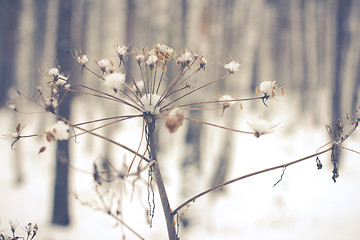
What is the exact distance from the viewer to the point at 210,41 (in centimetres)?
645

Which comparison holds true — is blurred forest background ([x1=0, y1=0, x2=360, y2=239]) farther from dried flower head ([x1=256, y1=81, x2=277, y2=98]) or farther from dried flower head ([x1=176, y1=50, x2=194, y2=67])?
dried flower head ([x1=256, y1=81, x2=277, y2=98])

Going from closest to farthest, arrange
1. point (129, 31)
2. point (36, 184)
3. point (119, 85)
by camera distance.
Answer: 1. point (119, 85)
2. point (36, 184)
3. point (129, 31)

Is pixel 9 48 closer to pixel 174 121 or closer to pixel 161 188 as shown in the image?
pixel 161 188

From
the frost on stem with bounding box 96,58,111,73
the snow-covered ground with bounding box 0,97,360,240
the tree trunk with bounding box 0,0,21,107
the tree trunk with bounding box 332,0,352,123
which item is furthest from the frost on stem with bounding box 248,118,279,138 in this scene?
the tree trunk with bounding box 0,0,21,107

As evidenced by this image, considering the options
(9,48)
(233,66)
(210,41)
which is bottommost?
(233,66)

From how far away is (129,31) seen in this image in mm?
10016

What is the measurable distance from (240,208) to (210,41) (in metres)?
4.22

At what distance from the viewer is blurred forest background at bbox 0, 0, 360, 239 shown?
201 inches

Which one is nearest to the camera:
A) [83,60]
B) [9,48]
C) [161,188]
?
Answer: [161,188]

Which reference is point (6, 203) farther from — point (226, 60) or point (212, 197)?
point (226, 60)

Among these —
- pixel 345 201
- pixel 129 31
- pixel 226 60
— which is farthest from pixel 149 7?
pixel 226 60

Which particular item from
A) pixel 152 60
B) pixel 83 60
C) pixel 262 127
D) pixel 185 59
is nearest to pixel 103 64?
pixel 83 60

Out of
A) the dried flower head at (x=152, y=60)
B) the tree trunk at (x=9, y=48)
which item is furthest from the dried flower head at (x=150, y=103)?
the tree trunk at (x=9, y=48)

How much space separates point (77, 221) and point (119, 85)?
18.0ft
